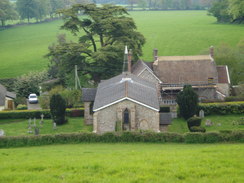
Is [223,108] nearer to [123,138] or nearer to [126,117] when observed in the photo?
[126,117]

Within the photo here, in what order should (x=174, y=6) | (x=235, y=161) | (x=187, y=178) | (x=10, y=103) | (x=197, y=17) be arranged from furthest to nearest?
(x=174, y=6) → (x=197, y=17) → (x=10, y=103) → (x=235, y=161) → (x=187, y=178)

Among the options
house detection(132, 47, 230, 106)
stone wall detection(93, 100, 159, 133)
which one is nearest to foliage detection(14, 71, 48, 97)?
house detection(132, 47, 230, 106)

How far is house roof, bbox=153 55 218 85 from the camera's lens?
5722 centimetres

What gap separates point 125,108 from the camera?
4031 centimetres

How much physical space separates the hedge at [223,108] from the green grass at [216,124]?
776mm

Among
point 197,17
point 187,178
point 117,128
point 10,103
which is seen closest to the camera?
point 187,178

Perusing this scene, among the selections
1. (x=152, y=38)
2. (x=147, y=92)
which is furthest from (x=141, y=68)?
(x=152, y=38)

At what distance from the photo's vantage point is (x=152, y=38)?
10544 cm

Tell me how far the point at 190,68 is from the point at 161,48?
36899 mm

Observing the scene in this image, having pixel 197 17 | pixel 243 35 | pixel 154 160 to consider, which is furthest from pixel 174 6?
pixel 154 160

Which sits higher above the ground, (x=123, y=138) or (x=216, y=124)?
(x=123, y=138)

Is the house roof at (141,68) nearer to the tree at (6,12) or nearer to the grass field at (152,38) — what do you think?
the grass field at (152,38)

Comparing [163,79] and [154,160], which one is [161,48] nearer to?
[163,79]

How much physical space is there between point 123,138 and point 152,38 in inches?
2942
